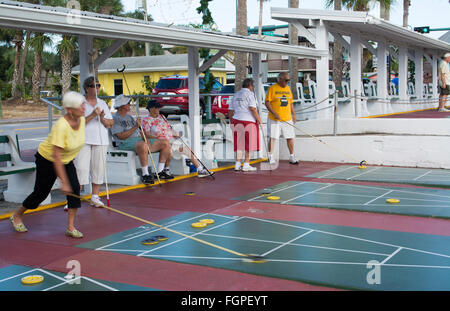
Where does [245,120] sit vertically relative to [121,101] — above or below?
below

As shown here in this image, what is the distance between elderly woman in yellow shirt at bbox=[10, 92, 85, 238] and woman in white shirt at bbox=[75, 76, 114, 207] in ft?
4.03

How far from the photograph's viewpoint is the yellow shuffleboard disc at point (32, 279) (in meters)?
4.62

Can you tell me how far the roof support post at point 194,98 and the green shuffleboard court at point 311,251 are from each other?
382 cm

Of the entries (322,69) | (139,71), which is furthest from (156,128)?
(139,71)

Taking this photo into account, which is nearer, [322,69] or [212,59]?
[212,59]

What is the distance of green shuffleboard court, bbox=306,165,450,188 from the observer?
9562 millimetres

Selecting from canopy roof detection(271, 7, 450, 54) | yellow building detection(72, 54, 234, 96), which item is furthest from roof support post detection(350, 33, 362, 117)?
yellow building detection(72, 54, 234, 96)

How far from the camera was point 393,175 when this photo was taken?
405 inches

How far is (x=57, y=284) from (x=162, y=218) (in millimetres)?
2500

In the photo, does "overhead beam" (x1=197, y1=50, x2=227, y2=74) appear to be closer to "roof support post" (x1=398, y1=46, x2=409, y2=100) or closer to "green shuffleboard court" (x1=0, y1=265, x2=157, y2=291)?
"green shuffleboard court" (x1=0, y1=265, x2=157, y2=291)

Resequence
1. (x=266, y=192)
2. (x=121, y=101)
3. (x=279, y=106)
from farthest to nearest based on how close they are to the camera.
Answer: (x=279, y=106)
(x=121, y=101)
(x=266, y=192)

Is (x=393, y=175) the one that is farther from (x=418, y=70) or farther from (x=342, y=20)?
(x=418, y=70)

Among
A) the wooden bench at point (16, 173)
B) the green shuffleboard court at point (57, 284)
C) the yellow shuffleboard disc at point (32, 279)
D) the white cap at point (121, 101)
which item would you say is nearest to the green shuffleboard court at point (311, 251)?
the green shuffleboard court at point (57, 284)

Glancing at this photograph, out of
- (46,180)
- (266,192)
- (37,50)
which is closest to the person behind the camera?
(46,180)
